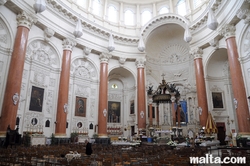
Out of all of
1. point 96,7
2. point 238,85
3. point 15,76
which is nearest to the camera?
point 15,76

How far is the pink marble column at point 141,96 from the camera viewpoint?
835 inches

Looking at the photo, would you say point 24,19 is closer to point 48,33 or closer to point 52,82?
point 48,33

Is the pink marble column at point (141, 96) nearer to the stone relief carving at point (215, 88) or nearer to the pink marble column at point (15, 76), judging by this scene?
the stone relief carving at point (215, 88)

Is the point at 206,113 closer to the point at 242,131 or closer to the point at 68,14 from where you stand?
the point at 242,131

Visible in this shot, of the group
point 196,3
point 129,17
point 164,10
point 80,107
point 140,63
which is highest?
point 164,10

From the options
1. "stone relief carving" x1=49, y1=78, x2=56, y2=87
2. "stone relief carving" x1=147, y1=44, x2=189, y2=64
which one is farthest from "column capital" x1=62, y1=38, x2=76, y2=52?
"stone relief carving" x1=147, y1=44, x2=189, y2=64

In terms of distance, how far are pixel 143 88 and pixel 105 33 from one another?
783 centimetres

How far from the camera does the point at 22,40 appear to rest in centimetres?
1398

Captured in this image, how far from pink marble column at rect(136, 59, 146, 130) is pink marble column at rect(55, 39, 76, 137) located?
8301 mm

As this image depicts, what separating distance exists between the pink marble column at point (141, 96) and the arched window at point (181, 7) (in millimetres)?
7777

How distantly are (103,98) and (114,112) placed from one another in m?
3.79

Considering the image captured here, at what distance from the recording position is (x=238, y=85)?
567 inches

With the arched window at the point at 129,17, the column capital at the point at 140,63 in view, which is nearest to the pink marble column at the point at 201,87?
the column capital at the point at 140,63

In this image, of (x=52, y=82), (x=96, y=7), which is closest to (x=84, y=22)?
(x=96, y=7)
